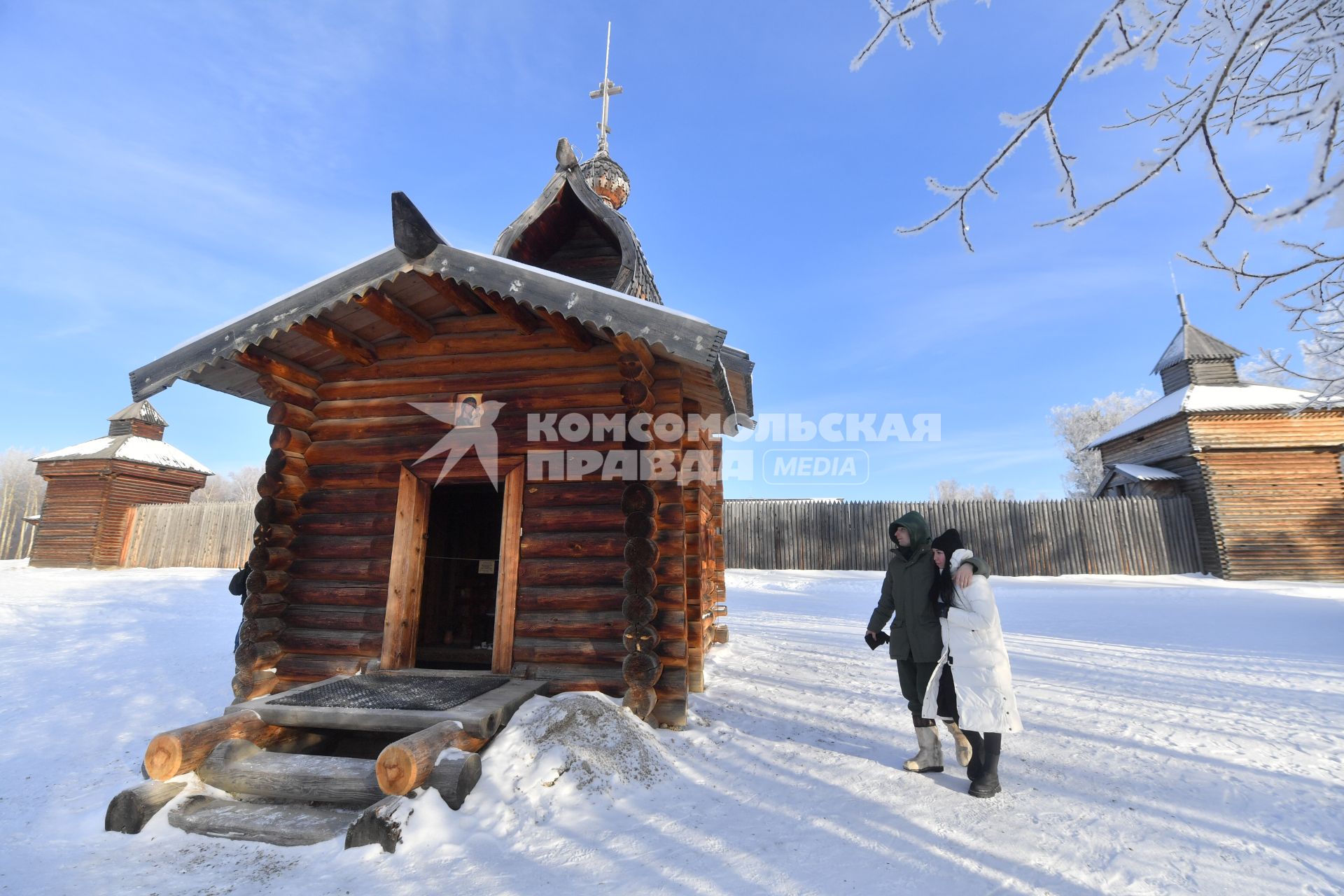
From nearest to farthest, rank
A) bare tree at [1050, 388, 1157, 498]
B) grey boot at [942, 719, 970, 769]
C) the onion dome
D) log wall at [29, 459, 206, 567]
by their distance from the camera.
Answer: grey boot at [942, 719, 970, 769] < the onion dome < log wall at [29, 459, 206, 567] < bare tree at [1050, 388, 1157, 498]

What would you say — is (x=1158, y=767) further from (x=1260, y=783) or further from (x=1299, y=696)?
(x=1299, y=696)

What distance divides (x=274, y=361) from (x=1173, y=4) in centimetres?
697

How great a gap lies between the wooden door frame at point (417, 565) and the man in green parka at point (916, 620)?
333 centimetres

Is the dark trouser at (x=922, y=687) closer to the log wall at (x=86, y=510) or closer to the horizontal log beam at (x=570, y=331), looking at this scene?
the horizontal log beam at (x=570, y=331)

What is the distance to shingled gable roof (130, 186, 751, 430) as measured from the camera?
15.5 ft

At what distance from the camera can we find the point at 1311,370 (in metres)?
5.70

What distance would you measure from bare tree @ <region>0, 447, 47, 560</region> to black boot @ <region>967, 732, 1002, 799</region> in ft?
162

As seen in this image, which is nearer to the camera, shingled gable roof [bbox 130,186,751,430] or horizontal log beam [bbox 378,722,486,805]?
horizontal log beam [bbox 378,722,486,805]

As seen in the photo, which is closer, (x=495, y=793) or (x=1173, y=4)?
(x=1173, y=4)

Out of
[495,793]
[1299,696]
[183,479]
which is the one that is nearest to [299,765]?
[495,793]

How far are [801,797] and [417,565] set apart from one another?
4271mm

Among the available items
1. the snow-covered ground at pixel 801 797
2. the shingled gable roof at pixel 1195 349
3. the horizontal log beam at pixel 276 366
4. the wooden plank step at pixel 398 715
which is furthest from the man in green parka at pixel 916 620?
the shingled gable roof at pixel 1195 349

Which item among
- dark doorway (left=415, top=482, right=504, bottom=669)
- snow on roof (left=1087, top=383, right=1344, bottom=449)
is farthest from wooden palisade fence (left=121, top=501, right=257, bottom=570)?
snow on roof (left=1087, top=383, right=1344, bottom=449)

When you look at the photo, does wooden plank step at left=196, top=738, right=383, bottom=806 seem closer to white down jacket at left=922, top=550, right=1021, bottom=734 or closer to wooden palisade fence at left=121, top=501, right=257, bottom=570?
white down jacket at left=922, top=550, right=1021, bottom=734
